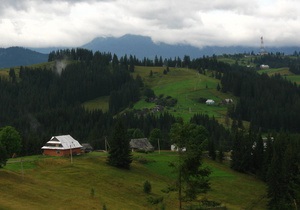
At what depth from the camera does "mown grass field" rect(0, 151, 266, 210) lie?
192 ft

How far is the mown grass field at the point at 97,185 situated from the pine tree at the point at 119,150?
2.16 metres

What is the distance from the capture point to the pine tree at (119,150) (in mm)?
92000

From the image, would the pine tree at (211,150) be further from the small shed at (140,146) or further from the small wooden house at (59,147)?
the small wooden house at (59,147)

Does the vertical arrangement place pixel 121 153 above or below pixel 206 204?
below

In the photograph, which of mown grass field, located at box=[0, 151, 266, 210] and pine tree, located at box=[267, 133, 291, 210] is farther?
pine tree, located at box=[267, 133, 291, 210]

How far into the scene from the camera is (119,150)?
92.9 meters

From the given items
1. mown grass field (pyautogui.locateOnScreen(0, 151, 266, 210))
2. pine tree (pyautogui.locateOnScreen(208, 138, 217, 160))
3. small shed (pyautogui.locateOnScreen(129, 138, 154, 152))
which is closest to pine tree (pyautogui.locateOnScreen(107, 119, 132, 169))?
mown grass field (pyautogui.locateOnScreen(0, 151, 266, 210))

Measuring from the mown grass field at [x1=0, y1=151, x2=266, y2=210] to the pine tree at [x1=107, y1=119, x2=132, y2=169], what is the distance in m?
2.16

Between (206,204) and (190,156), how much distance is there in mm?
4880

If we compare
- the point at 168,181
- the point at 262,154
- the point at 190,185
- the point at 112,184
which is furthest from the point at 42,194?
the point at 262,154

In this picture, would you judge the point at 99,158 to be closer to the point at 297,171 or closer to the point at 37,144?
the point at 37,144

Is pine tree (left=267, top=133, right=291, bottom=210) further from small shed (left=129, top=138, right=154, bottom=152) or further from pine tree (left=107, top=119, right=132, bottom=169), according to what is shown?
small shed (left=129, top=138, right=154, bottom=152)

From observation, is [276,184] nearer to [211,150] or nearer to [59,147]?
[211,150]

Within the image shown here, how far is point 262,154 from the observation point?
380ft
